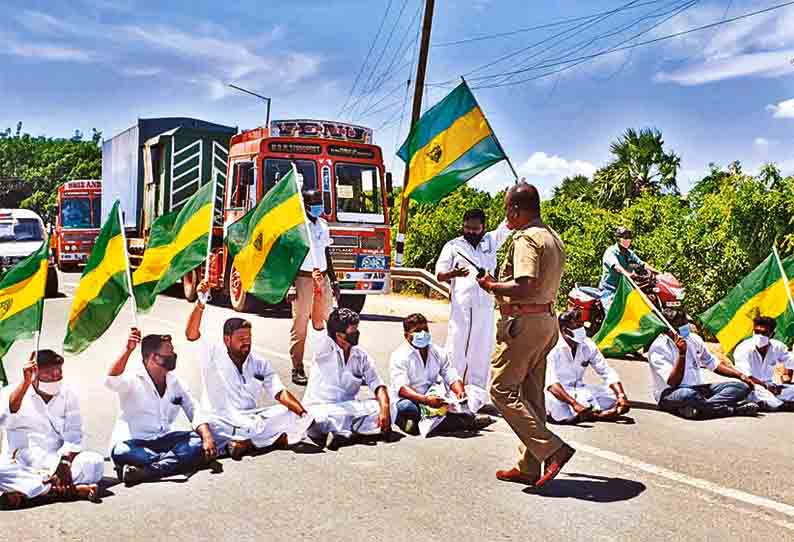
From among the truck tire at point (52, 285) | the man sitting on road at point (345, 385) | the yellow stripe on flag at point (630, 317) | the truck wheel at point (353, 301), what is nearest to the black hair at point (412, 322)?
the man sitting on road at point (345, 385)

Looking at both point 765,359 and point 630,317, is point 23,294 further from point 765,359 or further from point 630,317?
point 765,359

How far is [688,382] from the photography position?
8008mm

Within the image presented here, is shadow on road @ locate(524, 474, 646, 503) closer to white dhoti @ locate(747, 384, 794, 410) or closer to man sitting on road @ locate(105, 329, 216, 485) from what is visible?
man sitting on road @ locate(105, 329, 216, 485)

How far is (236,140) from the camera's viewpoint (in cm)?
1590

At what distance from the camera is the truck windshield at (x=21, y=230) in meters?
19.8

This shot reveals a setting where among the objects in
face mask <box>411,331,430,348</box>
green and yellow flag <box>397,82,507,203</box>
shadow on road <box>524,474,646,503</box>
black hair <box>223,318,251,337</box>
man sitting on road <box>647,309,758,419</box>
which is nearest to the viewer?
shadow on road <box>524,474,646,503</box>

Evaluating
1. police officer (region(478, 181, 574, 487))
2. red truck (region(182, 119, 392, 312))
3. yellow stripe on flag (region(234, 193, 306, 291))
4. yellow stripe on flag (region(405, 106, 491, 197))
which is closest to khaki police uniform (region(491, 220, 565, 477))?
police officer (region(478, 181, 574, 487))

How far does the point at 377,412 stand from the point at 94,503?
2312 millimetres

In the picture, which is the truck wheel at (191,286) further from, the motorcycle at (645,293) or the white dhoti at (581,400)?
Answer: the white dhoti at (581,400)

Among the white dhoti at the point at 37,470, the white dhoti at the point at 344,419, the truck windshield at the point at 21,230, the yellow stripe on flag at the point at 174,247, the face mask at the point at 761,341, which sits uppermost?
the truck windshield at the point at 21,230

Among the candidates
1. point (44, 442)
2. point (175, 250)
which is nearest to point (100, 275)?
point (175, 250)

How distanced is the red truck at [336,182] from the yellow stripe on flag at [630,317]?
6.91 m

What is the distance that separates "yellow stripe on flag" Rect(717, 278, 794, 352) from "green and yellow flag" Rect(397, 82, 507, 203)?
2852 millimetres

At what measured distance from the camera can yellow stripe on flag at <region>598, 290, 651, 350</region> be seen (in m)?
8.49
